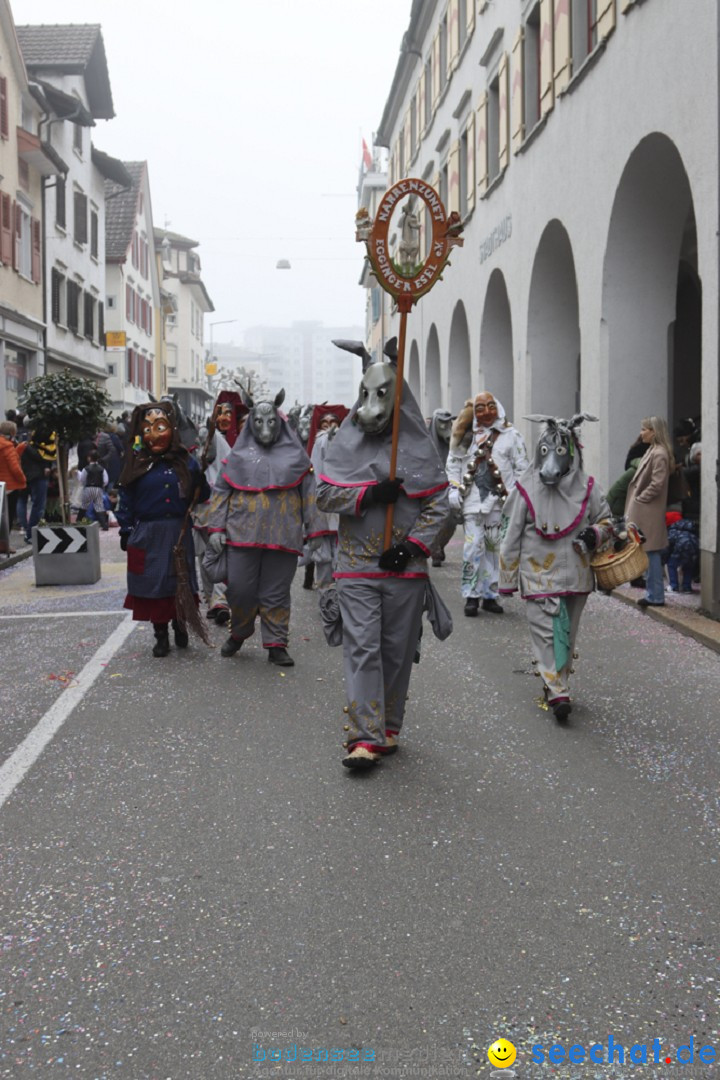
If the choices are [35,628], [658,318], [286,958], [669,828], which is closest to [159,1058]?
[286,958]

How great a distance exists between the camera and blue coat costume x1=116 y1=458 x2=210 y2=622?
8.50 meters

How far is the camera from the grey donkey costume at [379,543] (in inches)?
219

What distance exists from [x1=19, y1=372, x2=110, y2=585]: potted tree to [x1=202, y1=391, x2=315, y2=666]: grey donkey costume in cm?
534

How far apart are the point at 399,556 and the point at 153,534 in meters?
3.46

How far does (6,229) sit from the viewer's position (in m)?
25.3

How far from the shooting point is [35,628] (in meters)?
10.3

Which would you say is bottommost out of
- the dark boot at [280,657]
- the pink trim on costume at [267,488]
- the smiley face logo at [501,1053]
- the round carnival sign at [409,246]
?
the smiley face logo at [501,1053]

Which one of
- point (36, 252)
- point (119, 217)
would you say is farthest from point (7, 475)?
point (119, 217)

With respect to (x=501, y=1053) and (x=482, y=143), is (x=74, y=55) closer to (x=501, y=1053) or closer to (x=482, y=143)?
(x=482, y=143)

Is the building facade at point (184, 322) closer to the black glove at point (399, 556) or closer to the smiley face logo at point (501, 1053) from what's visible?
the black glove at point (399, 556)

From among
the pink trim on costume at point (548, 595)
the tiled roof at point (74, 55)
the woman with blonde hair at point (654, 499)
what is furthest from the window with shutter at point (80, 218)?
the pink trim on costume at point (548, 595)

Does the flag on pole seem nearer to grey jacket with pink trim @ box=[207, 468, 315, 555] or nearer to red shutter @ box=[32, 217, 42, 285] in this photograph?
red shutter @ box=[32, 217, 42, 285]

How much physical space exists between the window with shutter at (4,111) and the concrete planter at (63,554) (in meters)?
15.0

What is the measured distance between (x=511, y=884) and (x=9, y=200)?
24.4m
